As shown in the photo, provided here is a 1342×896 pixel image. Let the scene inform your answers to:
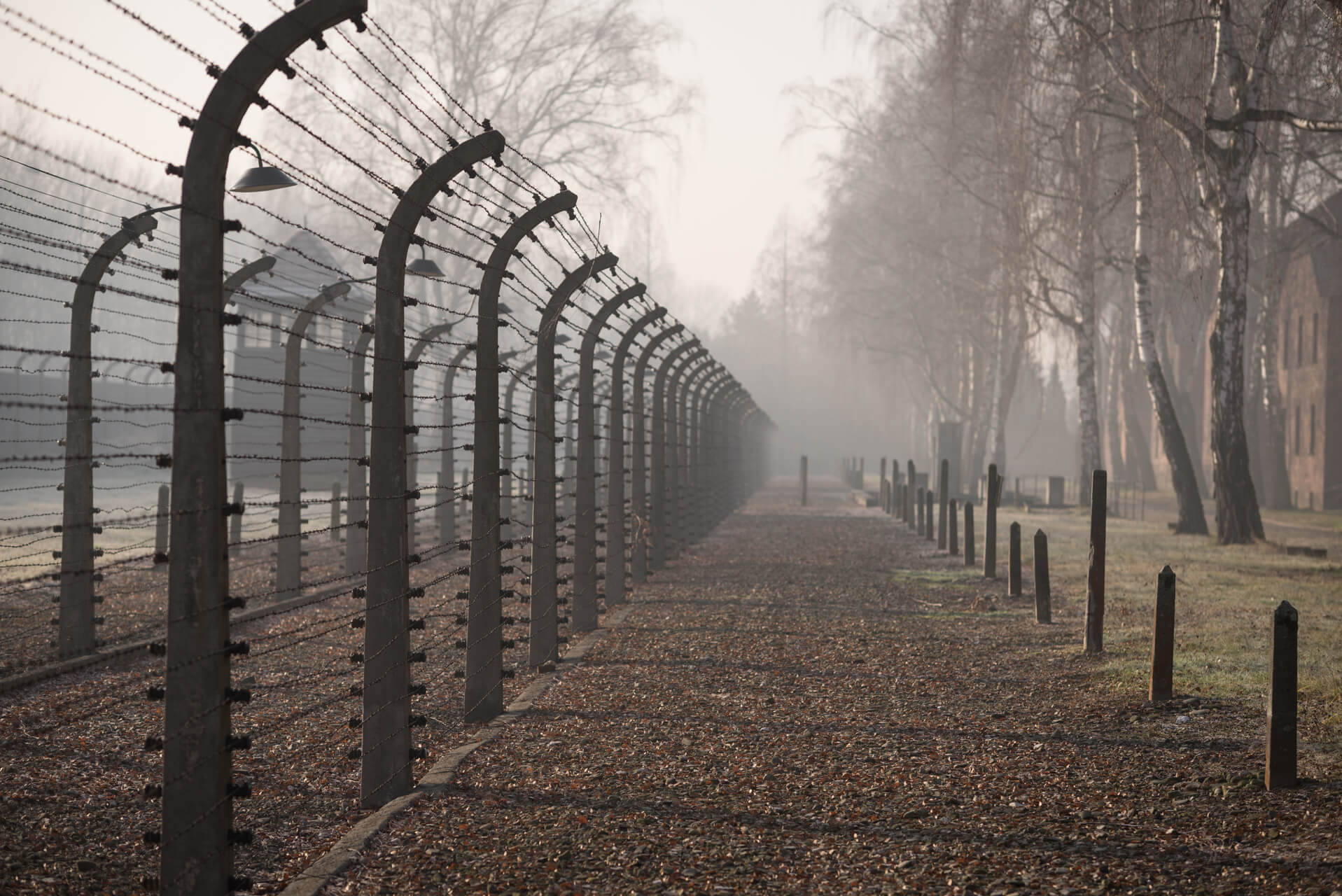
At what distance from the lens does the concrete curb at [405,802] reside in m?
4.13

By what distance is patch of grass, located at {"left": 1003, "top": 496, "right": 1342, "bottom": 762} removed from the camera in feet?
23.6

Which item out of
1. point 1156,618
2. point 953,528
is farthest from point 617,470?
point 953,528

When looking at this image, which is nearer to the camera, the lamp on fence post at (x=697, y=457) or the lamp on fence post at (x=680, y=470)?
the lamp on fence post at (x=680, y=470)

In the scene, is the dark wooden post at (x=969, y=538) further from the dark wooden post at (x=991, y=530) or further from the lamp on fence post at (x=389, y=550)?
the lamp on fence post at (x=389, y=550)

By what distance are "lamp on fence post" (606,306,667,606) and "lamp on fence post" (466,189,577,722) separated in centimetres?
409

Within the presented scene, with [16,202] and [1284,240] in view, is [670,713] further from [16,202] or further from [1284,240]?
[16,202]

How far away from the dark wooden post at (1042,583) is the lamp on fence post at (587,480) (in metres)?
3.46

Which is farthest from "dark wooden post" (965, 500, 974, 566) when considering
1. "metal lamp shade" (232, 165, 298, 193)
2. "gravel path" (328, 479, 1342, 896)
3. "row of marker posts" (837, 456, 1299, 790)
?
"metal lamp shade" (232, 165, 298, 193)

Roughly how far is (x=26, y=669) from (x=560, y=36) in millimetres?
29656

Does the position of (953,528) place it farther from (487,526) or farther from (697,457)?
(487,526)

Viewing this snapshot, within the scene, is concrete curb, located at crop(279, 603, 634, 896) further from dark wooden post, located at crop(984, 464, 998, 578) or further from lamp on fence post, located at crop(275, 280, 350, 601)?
dark wooden post, located at crop(984, 464, 998, 578)

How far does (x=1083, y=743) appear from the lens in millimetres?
6172

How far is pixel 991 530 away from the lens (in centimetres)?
1331

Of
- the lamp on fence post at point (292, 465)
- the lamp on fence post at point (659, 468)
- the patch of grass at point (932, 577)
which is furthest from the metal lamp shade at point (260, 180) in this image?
the patch of grass at point (932, 577)
